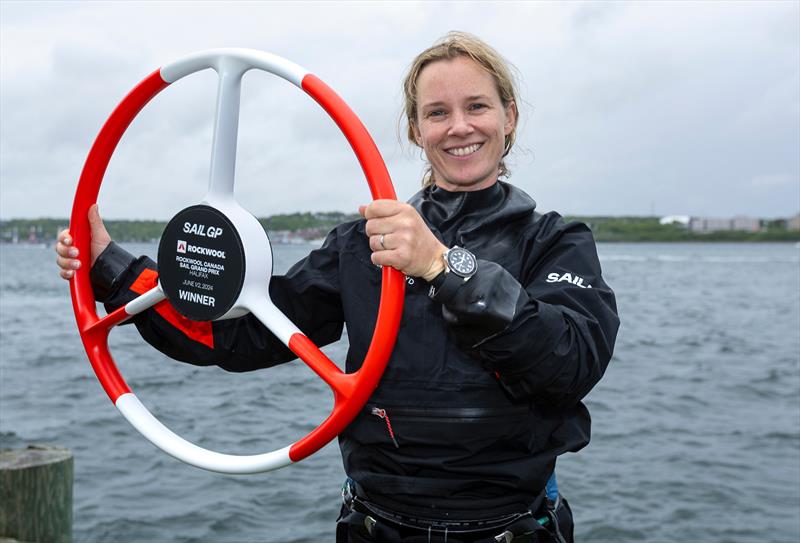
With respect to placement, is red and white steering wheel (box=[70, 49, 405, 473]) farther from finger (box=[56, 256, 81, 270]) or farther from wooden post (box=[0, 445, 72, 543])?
wooden post (box=[0, 445, 72, 543])

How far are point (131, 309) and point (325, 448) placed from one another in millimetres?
5368

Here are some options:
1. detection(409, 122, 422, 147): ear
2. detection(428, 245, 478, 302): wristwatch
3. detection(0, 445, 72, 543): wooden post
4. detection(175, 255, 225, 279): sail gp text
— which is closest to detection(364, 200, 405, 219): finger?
detection(428, 245, 478, 302): wristwatch

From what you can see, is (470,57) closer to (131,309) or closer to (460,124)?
(460,124)

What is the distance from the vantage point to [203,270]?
1.70 m

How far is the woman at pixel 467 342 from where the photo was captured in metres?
1.46

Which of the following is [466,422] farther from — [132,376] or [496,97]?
[132,376]

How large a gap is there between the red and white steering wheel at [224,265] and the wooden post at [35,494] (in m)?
1.94

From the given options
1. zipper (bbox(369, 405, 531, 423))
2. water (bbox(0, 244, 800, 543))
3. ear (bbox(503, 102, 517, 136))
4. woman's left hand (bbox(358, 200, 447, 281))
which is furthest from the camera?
water (bbox(0, 244, 800, 543))

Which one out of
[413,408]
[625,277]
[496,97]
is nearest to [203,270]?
[413,408]

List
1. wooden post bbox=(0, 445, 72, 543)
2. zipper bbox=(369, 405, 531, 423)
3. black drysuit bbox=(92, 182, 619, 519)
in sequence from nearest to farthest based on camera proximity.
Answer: black drysuit bbox=(92, 182, 619, 519) → zipper bbox=(369, 405, 531, 423) → wooden post bbox=(0, 445, 72, 543)

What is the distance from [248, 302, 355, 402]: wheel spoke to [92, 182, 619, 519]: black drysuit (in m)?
0.11

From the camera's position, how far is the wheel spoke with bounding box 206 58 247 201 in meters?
1.68

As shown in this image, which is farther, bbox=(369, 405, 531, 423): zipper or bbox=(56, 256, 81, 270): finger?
bbox=(56, 256, 81, 270): finger

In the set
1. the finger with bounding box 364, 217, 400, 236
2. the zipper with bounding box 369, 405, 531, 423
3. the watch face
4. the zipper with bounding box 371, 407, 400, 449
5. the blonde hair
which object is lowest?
the zipper with bounding box 371, 407, 400, 449
